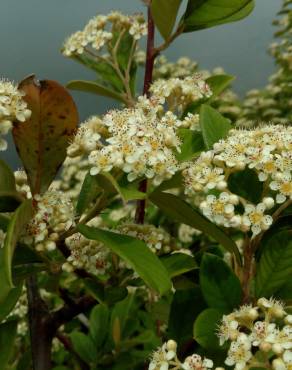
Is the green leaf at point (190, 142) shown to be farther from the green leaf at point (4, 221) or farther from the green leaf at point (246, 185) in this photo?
the green leaf at point (4, 221)

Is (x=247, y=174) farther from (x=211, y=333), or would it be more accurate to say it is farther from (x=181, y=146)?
(x=211, y=333)

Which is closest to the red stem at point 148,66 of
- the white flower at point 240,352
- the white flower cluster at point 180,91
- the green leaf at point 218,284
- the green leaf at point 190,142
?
the white flower cluster at point 180,91

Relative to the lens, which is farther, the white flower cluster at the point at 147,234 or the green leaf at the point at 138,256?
the white flower cluster at the point at 147,234

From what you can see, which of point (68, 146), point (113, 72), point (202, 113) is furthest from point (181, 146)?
point (113, 72)

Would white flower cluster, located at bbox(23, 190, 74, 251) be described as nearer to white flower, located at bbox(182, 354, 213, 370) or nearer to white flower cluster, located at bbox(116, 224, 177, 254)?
white flower cluster, located at bbox(116, 224, 177, 254)

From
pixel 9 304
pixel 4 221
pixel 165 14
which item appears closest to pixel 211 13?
pixel 165 14

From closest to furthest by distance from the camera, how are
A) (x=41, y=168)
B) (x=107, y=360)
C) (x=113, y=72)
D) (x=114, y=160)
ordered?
(x=114, y=160) → (x=41, y=168) → (x=107, y=360) → (x=113, y=72)

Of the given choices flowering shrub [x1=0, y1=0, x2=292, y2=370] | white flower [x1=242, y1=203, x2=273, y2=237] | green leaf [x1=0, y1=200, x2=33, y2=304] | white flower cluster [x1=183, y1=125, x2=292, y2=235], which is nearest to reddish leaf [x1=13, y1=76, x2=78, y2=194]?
flowering shrub [x1=0, y1=0, x2=292, y2=370]
